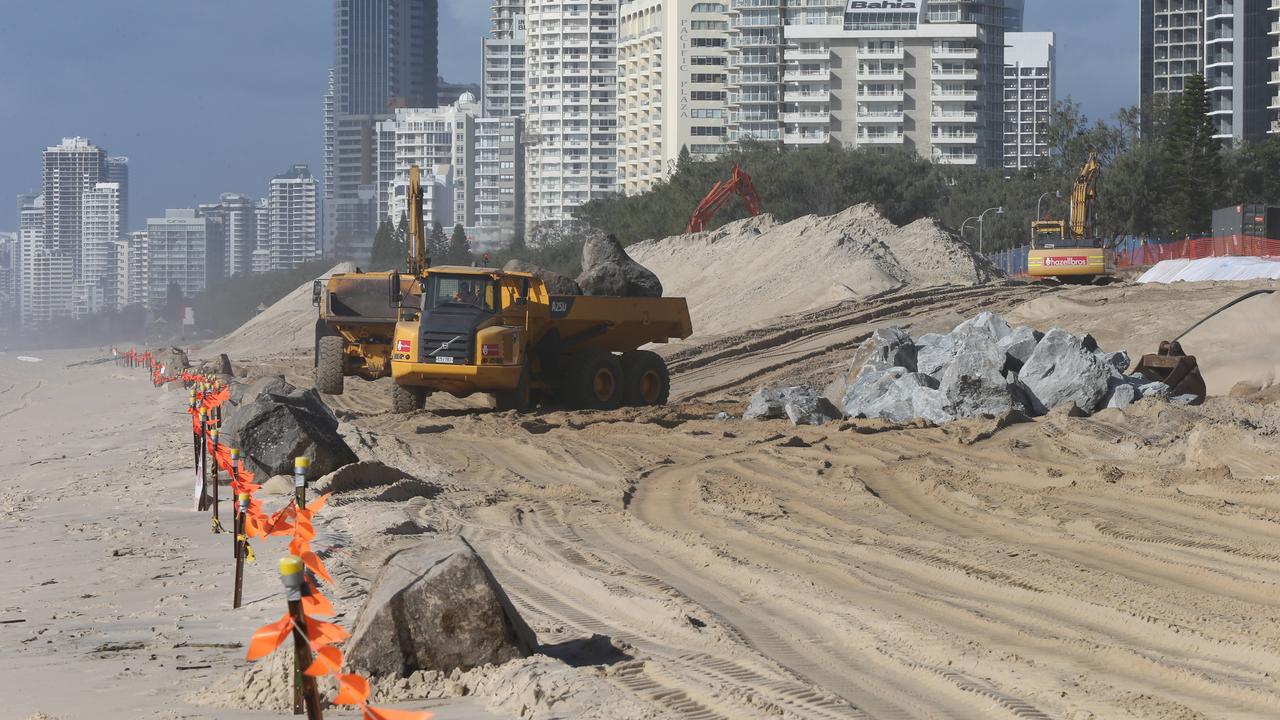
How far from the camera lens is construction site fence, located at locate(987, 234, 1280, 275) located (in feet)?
156

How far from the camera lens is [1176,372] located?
748 inches

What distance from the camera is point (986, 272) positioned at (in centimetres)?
4562

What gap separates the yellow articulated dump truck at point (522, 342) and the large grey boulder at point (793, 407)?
2.56m

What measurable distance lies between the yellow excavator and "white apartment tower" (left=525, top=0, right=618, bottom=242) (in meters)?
128

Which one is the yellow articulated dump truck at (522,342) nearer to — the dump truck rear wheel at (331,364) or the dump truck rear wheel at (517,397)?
the dump truck rear wheel at (517,397)

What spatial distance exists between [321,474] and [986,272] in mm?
34033

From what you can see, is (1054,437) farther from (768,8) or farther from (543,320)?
(768,8)

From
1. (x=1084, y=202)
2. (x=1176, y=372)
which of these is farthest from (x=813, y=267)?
(x=1176, y=372)

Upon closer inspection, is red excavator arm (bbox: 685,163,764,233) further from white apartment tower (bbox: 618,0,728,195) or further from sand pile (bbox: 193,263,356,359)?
white apartment tower (bbox: 618,0,728,195)

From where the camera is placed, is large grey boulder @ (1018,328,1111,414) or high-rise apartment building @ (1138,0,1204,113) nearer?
large grey boulder @ (1018,328,1111,414)

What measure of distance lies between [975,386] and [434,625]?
507 inches

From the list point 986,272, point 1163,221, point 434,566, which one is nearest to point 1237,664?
point 434,566

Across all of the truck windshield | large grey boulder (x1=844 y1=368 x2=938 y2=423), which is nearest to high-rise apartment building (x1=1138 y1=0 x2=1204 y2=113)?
Answer: large grey boulder (x1=844 y1=368 x2=938 y2=423)

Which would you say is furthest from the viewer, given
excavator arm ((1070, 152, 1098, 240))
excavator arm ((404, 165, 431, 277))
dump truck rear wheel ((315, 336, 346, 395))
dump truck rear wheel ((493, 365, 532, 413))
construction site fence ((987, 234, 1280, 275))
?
construction site fence ((987, 234, 1280, 275))
